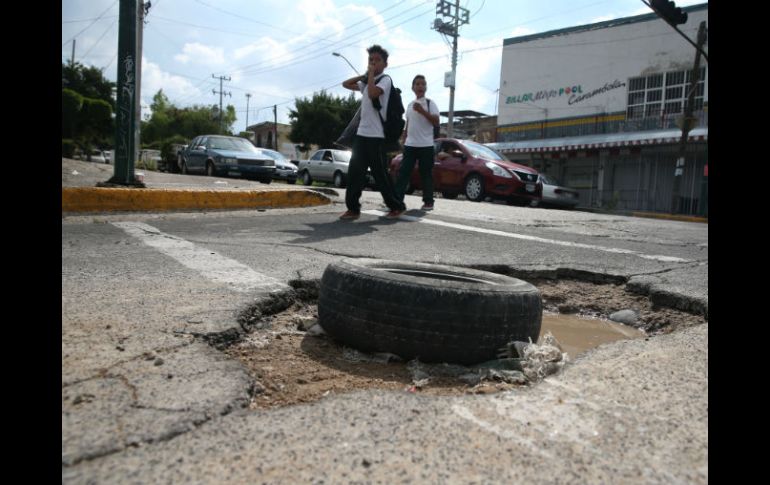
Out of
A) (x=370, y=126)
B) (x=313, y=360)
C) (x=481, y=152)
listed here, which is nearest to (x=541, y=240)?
(x=370, y=126)

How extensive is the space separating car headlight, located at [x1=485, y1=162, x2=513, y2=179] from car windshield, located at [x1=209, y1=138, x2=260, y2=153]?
24.1ft

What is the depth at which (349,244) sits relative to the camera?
416cm

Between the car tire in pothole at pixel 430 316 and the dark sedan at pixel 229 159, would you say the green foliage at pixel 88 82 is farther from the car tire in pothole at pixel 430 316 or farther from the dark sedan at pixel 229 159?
the car tire in pothole at pixel 430 316

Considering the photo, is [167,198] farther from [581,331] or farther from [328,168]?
[328,168]

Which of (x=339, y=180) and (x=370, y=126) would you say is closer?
(x=370, y=126)

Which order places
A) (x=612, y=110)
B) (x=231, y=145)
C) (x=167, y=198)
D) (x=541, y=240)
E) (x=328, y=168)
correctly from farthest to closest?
(x=612, y=110) < (x=328, y=168) < (x=231, y=145) < (x=167, y=198) < (x=541, y=240)

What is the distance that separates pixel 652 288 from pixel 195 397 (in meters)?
2.68

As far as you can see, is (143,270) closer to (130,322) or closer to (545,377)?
(130,322)

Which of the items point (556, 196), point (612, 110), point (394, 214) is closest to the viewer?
point (394, 214)

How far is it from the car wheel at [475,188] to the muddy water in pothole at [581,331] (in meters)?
8.17

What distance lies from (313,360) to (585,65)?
2276 cm

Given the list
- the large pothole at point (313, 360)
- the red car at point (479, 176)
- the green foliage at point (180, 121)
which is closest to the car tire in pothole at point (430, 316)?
the large pothole at point (313, 360)

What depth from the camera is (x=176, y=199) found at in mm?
6055
